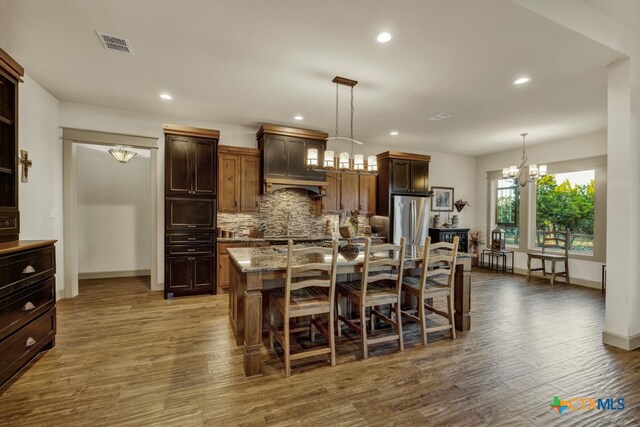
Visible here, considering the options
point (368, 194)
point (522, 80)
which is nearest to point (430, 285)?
point (522, 80)

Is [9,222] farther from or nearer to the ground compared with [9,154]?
nearer to the ground

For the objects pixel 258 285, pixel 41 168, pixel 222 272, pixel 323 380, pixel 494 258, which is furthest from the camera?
pixel 494 258

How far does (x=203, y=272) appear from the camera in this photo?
4684mm

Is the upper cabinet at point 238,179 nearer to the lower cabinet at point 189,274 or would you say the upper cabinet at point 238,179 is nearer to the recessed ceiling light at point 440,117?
the lower cabinet at point 189,274

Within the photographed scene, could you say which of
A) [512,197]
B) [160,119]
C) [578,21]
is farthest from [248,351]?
[512,197]

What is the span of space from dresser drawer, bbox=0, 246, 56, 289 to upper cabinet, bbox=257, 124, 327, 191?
304 cm

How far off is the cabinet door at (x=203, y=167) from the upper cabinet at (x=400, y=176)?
3.44m

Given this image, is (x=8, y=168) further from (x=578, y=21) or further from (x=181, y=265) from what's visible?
(x=578, y=21)

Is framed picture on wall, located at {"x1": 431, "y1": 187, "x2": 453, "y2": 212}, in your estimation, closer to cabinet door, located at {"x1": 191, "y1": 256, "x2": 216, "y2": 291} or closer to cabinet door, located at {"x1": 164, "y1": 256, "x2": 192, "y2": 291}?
cabinet door, located at {"x1": 191, "y1": 256, "x2": 216, "y2": 291}

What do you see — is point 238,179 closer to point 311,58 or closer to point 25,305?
point 311,58

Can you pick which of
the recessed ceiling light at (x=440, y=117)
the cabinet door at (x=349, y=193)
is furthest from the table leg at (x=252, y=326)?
the recessed ceiling light at (x=440, y=117)

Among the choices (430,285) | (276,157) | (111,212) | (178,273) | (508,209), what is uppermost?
(276,157)

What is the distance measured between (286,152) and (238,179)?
0.96 metres

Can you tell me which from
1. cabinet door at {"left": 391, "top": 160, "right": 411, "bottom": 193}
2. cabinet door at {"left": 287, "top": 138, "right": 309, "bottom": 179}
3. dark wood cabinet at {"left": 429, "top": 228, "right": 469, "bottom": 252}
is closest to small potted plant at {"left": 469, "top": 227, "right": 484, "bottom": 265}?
dark wood cabinet at {"left": 429, "top": 228, "right": 469, "bottom": 252}
